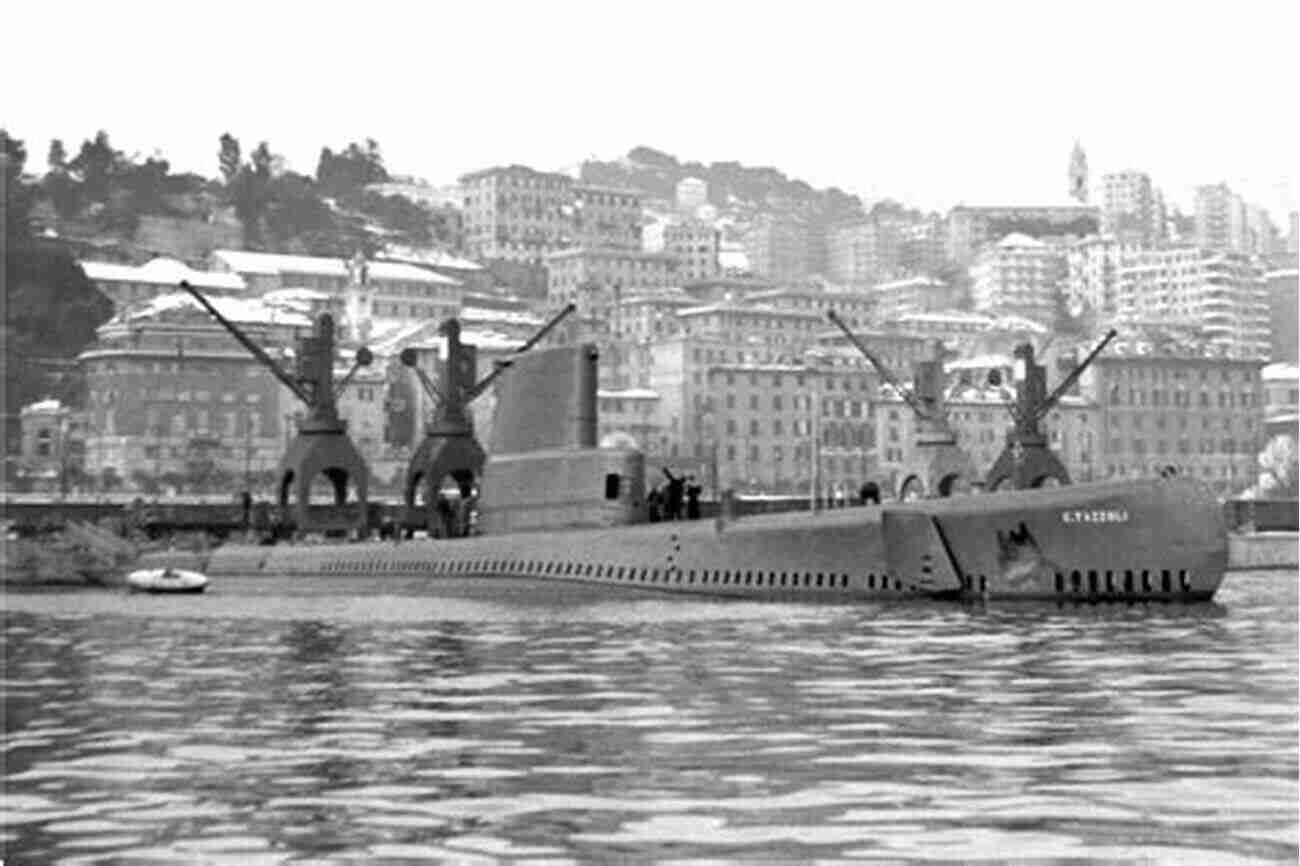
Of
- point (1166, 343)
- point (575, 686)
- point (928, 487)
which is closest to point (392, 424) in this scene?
point (1166, 343)

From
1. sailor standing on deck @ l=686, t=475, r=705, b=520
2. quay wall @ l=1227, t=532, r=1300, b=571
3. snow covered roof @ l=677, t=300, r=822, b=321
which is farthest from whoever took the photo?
snow covered roof @ l=677, t=300, r=822, b=321

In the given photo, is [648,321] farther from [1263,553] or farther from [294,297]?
[1263,553]

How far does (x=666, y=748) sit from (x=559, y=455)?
3169 cm

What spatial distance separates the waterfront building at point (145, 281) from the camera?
184 m

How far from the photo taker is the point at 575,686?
62.8ft

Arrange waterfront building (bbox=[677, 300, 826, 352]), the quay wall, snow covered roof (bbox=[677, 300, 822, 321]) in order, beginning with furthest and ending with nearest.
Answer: snow covered roof (bbox=[677, 300, 822, 321]) < waterfront building (bbox=[677, 300, 826, 352]) < the quay wall

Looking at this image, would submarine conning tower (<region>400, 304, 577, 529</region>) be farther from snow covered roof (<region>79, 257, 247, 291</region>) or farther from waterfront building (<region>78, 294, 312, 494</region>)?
snow covered roof (<region>79, 257, 247, 291</region>)

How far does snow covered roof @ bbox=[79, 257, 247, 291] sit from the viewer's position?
609ft

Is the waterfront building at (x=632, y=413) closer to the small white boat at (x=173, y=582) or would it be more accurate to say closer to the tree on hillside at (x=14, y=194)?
the tree on hillside at (x=14, y=194)

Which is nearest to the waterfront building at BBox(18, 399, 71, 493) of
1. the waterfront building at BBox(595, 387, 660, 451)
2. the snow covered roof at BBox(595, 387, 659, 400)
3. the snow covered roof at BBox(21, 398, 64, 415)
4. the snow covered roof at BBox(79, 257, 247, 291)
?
the snow covered roof at BBox(21, 398, 64, 415)

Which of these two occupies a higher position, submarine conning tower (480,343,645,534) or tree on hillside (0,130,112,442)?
tree on hillside (0,130,112,442)

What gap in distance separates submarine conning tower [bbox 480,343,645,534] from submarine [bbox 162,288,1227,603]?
0.13 ft

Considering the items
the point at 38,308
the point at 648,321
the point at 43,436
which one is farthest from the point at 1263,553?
the point at 648,321

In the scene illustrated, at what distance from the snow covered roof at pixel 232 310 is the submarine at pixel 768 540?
10496 cm
